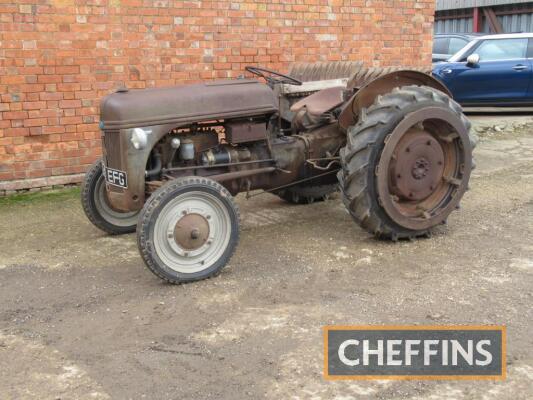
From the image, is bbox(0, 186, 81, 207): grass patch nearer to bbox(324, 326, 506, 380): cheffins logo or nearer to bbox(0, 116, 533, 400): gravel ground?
bbox(0, 116, 533, 400): gravel ground

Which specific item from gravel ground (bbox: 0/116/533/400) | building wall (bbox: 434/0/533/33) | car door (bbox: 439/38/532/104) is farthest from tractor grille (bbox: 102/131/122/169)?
building wall (bbox: 434/0/533/33)

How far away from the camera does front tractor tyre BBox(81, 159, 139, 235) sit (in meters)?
5.39

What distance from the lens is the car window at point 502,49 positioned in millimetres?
12109

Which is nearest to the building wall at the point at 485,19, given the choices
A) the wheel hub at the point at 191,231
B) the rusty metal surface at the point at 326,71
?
the rusty metal surface at the point at 326,71

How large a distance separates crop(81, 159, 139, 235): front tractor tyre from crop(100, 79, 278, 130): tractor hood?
2.59ft

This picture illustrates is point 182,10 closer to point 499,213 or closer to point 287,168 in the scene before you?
point 287,168

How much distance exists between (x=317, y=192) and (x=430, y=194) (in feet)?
4.48

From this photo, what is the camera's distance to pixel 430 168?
532 cm

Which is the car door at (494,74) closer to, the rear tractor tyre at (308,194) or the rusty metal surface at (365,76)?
the rear tractor tyre at (308,194)

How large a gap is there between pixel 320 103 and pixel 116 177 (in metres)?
1.95

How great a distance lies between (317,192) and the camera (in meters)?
6.49

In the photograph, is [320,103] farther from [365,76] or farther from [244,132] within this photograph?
[244,132]

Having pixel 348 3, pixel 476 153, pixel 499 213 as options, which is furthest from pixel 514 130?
pixel 499 213

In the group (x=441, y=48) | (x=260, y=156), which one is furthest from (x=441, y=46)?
(x=260, y=156)
